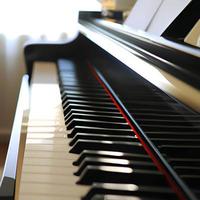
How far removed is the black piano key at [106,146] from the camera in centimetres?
75

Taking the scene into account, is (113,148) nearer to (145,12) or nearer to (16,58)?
(145,12)

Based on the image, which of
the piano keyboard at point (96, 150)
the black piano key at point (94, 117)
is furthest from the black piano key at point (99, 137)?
the black piano key at point (94, 117)

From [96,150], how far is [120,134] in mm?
92

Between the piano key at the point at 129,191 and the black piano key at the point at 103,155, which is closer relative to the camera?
the piano key at the point at 129,191

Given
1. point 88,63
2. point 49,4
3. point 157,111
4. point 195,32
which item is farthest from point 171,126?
point 49,4

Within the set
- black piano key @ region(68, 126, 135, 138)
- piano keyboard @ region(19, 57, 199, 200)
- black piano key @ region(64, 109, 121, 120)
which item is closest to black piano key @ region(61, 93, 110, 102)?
piano keyboard @ region(19, 57, 199, 200)

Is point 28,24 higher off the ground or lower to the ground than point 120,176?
lower

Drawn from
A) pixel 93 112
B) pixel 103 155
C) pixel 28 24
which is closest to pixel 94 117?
pixel 93 112

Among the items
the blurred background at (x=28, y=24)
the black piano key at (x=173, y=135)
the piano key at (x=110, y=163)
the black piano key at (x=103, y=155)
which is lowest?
the blurred background at (x=28, y=24)

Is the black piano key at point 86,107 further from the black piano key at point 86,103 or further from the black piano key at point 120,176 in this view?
the black piano key at point 120,176

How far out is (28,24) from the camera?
8.09 ft

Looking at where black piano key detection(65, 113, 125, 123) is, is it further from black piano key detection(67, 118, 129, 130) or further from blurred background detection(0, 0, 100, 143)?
blurred background detection(0, 0, 100, 143)

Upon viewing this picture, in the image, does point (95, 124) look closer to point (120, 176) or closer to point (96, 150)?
point (96, 150)

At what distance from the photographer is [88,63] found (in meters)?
1.71
